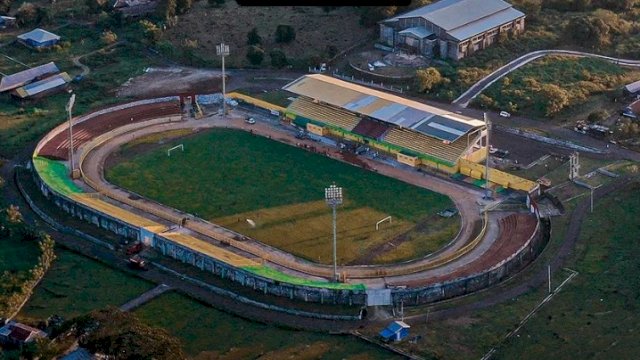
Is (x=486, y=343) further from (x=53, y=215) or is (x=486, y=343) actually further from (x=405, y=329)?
(x=53, y=215)

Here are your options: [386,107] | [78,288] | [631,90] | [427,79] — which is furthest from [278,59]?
[78,288]

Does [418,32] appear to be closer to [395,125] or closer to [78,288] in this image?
[395,125]

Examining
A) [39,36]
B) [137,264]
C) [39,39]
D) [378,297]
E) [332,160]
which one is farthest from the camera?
[39,36]

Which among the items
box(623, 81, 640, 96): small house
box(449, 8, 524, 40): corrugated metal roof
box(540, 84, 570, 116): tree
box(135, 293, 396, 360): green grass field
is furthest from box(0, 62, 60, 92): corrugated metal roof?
box(623, 81, 640, 96): small house

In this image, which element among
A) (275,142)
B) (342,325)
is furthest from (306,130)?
(342,325)

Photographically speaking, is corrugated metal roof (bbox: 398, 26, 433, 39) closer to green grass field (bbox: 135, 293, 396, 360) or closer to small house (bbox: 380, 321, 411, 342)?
green grass field (bbox: 135, 293, 396, 360)
